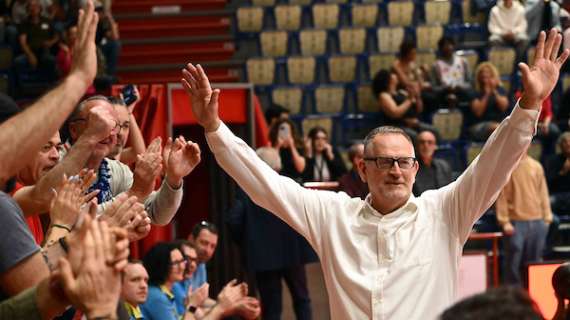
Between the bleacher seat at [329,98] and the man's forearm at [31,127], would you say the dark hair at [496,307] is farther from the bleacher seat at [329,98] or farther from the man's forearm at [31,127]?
the bleacher seat at [329,98]

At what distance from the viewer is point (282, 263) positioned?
29.1 feet

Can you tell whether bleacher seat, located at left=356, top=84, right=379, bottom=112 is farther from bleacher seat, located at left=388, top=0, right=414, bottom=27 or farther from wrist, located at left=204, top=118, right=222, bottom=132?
wrist, located at left=204, top=118, right=222, bottom=132

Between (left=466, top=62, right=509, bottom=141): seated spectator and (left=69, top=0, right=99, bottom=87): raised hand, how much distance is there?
391 inches

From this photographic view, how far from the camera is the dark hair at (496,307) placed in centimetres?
233

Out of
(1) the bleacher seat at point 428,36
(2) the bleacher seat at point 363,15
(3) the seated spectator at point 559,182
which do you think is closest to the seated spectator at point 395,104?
(3) the seated spectator at point 559,182

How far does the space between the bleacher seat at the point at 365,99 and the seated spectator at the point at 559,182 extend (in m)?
2.62

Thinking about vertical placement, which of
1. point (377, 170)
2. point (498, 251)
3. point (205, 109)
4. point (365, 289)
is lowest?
point (498, 251)

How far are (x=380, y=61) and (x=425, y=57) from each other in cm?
55

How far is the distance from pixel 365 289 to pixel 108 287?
5.37ft

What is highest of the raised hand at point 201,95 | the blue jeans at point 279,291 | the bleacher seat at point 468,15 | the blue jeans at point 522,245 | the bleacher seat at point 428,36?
the raised hand at point 201,95

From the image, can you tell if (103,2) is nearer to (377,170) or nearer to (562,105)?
(562,105)

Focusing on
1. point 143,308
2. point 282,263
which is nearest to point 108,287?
point 143,308

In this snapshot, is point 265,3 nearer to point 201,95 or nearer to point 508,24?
point 508,24

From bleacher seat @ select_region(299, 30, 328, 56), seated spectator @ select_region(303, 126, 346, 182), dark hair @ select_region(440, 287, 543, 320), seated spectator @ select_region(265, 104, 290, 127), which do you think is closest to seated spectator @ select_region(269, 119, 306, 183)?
seated spectator @ select_region(303, 126, 346, 182)
